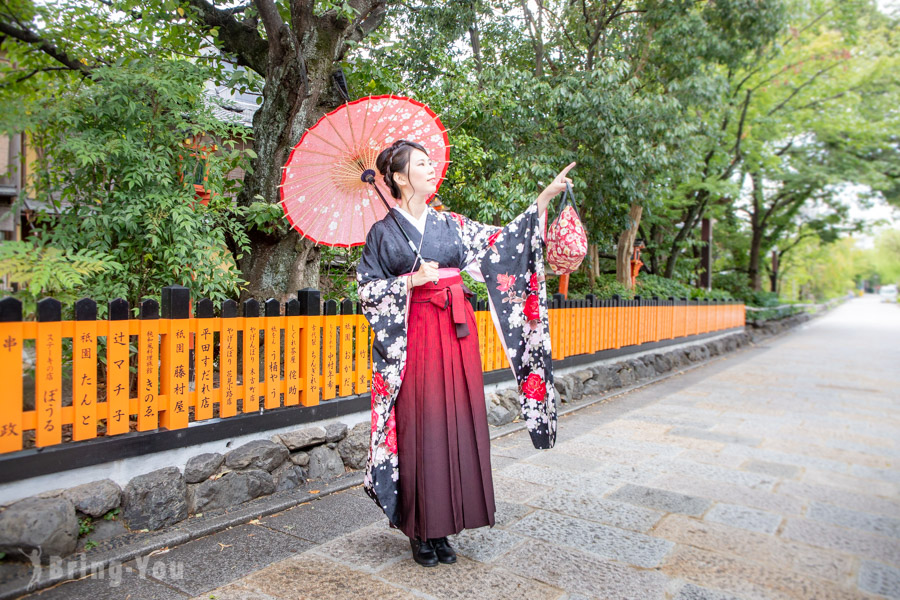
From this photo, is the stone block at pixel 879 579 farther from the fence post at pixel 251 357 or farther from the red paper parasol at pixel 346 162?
the fence post at pixel 251 357

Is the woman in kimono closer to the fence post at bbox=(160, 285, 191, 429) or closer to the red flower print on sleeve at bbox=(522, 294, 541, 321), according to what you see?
the red flower print on sleeve at bbox=(522, 294, 541, 321)

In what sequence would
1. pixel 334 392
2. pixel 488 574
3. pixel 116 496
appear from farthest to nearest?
pixel 334 392, pixel 116 496, pixel 488 574

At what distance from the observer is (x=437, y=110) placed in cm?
727

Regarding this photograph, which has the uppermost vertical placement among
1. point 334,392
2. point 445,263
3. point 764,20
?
point 764,20

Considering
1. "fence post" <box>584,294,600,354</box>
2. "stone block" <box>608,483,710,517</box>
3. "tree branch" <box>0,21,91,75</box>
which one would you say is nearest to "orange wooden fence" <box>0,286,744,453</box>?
"stone block" <box>608,483,710,517</box>

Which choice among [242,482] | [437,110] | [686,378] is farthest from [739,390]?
[242,482]

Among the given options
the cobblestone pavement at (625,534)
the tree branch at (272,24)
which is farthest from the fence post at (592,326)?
the tree branch at (272,24)

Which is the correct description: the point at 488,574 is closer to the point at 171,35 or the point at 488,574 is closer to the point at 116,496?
the point at 116,496

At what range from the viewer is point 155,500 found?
3.20m

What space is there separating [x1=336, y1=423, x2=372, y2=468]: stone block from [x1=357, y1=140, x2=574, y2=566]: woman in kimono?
1406 millimetres

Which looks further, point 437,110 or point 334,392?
point 437,110

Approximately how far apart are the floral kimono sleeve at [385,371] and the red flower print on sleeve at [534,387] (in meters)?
0.71

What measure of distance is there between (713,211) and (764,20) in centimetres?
829

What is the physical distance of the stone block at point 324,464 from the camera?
414 centimetres
